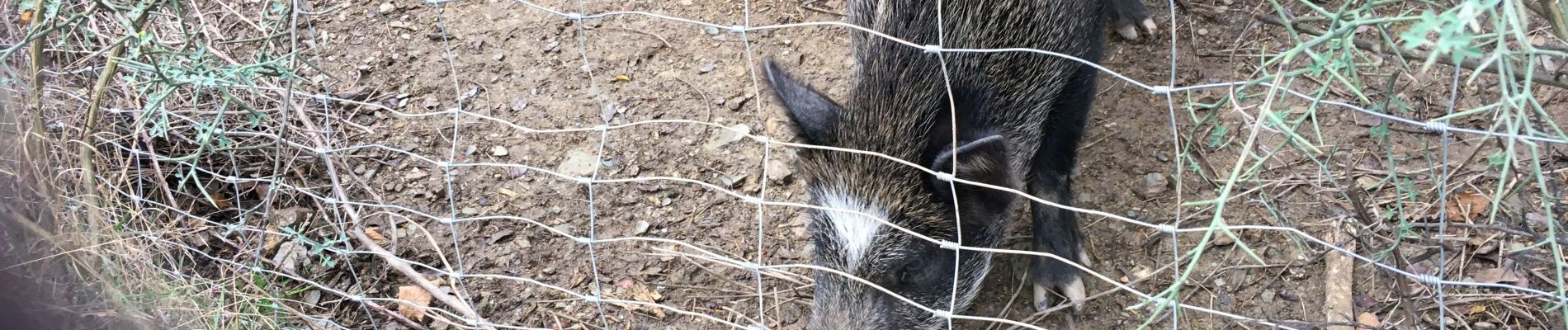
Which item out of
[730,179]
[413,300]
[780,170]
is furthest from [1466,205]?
[413,300]

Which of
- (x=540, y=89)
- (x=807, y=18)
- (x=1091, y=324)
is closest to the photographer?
(x=1091, y=324)

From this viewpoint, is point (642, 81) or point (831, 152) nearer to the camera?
point (831, 152)

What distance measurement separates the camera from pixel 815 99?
2.94 metres

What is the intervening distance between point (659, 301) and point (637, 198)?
1.68ft

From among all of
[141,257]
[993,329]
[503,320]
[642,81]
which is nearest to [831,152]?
[993,329]

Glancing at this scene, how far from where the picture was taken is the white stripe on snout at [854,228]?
273 cm

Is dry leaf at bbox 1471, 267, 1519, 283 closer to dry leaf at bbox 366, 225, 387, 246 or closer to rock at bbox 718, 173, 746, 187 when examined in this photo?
rock at bbox 718, 173, 746, 187

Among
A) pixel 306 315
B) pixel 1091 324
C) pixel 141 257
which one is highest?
pixel 141 257

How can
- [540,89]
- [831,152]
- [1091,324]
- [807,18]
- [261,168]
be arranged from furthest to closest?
[807,18] → [540,89] → [261,168] → [1091,324] → [831,152]

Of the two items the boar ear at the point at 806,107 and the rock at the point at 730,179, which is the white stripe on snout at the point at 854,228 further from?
the rock at the point at 730,179

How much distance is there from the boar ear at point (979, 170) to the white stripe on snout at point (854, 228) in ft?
0.66

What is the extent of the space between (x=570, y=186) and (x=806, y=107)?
1292 millimetres

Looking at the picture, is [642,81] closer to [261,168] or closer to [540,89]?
[540,89]

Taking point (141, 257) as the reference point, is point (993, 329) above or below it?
below
